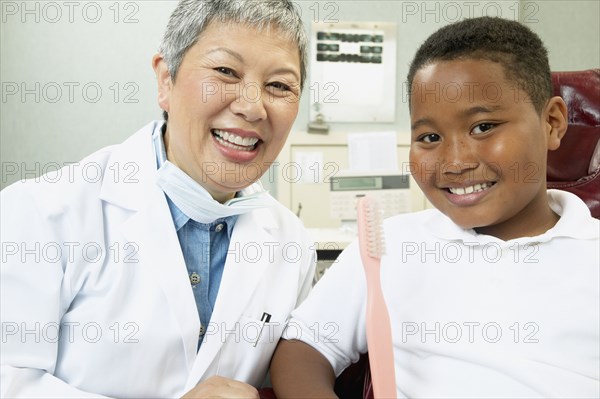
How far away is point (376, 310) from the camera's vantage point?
705 millimetres

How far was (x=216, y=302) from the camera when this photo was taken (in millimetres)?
952

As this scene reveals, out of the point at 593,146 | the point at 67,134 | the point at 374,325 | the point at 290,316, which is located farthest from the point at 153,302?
the point at 67,134

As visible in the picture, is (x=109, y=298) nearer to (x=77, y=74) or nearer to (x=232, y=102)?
(x=232, y=102)

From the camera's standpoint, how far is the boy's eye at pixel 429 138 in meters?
0.85

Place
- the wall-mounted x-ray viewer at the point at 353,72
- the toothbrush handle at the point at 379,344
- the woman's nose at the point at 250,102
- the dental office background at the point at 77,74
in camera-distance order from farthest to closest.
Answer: the wall-mounted x-ray viewer at the point at 353,72, the dental office background at the point at 77,74, the woman's nose at the point at 250,102, the toothbrush handle at the point at 379,344

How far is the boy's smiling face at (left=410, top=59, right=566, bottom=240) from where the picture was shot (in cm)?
79

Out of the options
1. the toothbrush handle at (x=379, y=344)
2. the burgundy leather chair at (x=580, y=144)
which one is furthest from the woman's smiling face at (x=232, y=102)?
the burgundy leather chair at (x=580, y=144)

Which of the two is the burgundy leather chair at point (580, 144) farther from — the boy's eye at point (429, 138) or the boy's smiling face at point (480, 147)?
the boy's eye at point (429, 138)

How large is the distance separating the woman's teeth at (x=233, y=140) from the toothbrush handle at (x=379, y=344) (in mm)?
343

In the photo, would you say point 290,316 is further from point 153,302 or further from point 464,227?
point 464,227

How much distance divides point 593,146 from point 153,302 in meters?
0.89

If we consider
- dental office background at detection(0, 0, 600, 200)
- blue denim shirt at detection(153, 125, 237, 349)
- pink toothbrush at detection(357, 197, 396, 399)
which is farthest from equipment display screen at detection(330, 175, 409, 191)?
pink toothbrush at detection(357, 197, 396, 399)

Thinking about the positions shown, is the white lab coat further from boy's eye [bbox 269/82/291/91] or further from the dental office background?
the dental office background

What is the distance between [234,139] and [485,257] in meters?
0.45
